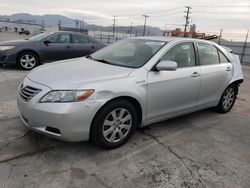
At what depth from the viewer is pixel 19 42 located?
802 cm

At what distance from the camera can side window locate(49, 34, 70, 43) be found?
8.60 meters

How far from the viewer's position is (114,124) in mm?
3268

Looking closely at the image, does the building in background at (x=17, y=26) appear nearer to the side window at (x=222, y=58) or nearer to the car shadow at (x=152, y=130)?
the side window at (x=222, y=58)

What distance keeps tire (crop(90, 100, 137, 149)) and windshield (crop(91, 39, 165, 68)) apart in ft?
2.22

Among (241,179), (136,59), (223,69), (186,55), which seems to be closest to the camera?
(241,179)

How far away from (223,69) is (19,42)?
6.24 m

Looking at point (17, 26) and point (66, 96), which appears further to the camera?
point (17, 26)

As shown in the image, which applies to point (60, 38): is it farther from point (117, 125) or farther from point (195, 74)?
point (117, 125)

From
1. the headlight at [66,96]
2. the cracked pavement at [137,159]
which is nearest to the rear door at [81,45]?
the cracked pavement at [137,159]

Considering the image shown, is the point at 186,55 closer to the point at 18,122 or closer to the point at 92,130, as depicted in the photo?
the point at 92,130


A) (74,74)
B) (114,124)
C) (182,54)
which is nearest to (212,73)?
(182,54)

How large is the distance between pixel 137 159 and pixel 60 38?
6669 millimetres

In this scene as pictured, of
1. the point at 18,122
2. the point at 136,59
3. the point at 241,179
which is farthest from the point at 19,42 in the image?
the point at 241,179

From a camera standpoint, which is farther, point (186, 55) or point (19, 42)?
point (19, 42)
